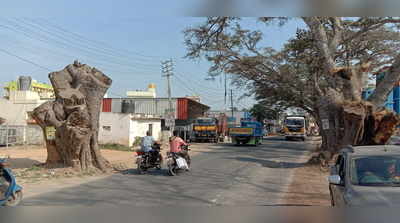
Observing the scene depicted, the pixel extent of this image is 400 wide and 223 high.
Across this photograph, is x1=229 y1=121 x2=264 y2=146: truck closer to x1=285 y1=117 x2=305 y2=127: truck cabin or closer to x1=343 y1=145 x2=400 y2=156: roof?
x1=285 y1=117 x2=305 y2=127: truck cabin

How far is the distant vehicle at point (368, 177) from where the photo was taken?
16.1ft

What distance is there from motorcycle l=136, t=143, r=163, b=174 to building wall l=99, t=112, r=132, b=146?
15.1 meters

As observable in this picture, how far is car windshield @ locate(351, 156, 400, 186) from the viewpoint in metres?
5.41

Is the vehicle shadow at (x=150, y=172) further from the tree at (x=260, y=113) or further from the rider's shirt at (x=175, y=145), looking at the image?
the tree at (x=260, y=113)

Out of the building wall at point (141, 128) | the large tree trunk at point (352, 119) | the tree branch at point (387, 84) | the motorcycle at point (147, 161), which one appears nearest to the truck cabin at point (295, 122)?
the building wall at point (141, 128)

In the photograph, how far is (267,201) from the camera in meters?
8.55

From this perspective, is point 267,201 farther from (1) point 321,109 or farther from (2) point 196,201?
(1) point 321,109

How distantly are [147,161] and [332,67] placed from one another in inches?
347

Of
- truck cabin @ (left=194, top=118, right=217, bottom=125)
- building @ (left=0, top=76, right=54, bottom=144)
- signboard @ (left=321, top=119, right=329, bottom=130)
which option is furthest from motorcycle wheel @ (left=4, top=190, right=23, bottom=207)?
truck cabin @ (left=194, top=118, right=217, bottom=125)

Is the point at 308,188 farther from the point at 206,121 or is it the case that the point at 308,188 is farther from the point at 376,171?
the point at 206,121

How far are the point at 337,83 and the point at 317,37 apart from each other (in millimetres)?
2326

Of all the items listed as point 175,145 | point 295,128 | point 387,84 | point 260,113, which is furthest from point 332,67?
point 260,113

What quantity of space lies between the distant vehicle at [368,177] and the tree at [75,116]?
9.24 m
